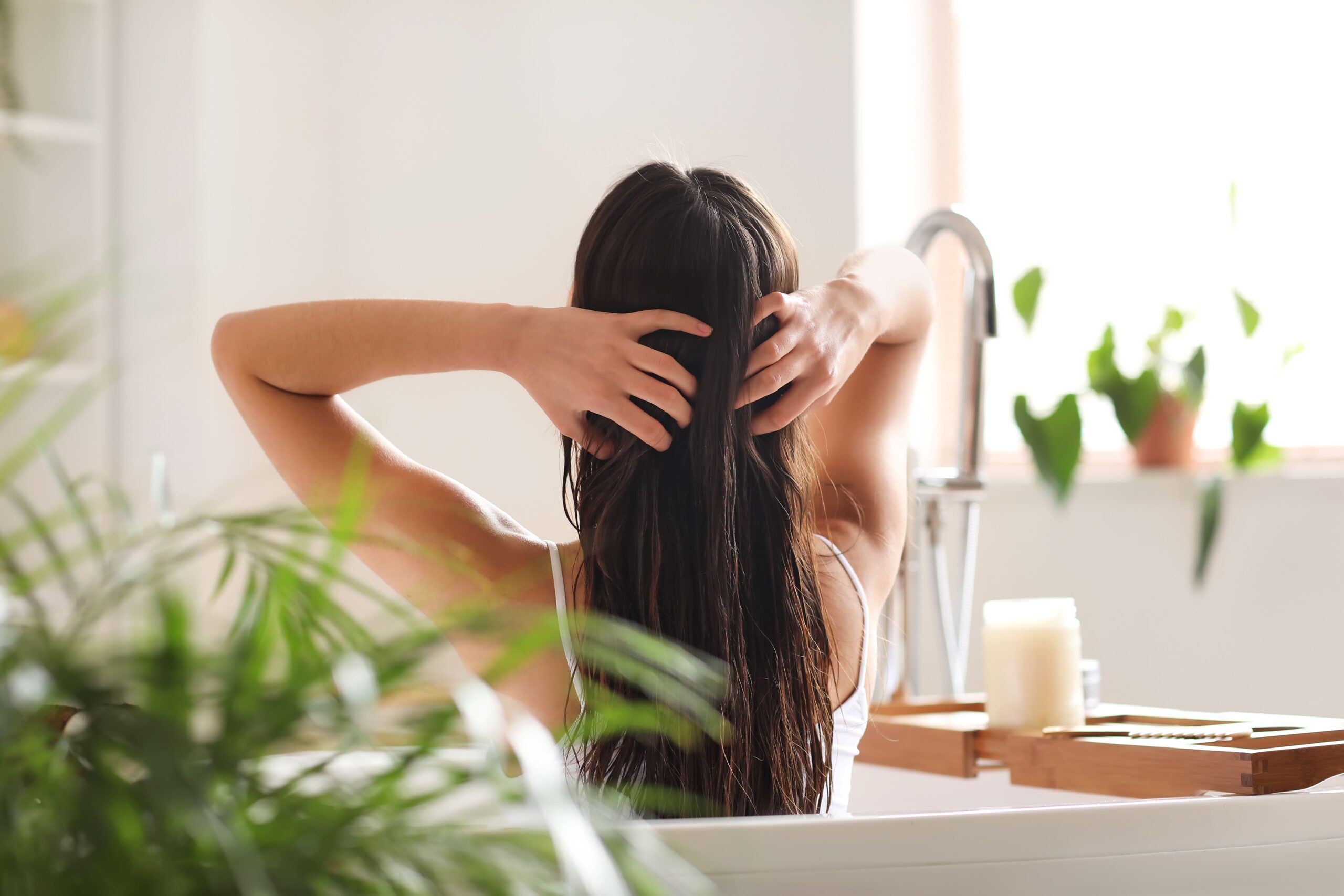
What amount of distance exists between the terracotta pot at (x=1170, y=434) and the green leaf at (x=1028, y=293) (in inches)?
10.3

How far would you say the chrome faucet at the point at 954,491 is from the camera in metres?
1.43

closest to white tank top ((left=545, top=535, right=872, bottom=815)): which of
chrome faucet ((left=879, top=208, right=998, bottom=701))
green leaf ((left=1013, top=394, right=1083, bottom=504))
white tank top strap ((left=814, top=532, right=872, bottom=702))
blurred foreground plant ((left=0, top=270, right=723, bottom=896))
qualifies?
white tank top strap ((left=814, top=532, right=872, bottom=702))

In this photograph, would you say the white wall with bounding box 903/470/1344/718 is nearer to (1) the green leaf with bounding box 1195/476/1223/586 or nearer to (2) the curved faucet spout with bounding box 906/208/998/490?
(1) the green leaf with bounding box 1195/476/1223/586

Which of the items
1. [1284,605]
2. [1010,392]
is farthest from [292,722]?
[1010,392]

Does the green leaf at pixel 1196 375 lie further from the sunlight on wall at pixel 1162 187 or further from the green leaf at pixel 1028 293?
the green leaf at pixel 1028 293

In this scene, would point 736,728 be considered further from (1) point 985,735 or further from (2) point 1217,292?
(2) point 1217,292

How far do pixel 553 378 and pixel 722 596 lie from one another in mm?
199

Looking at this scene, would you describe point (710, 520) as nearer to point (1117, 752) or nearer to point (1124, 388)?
point (1117, 752)

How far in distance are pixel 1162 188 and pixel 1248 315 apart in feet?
1.14

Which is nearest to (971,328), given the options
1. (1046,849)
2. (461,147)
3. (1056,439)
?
(1056,439)

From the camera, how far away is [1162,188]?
2.43 m

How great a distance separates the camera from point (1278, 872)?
67 centimetres

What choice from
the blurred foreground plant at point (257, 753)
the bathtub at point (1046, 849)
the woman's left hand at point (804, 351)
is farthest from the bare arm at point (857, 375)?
the blurred foreground plant at point (257, 753)

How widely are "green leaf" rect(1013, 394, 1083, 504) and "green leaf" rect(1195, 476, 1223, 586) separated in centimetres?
20
